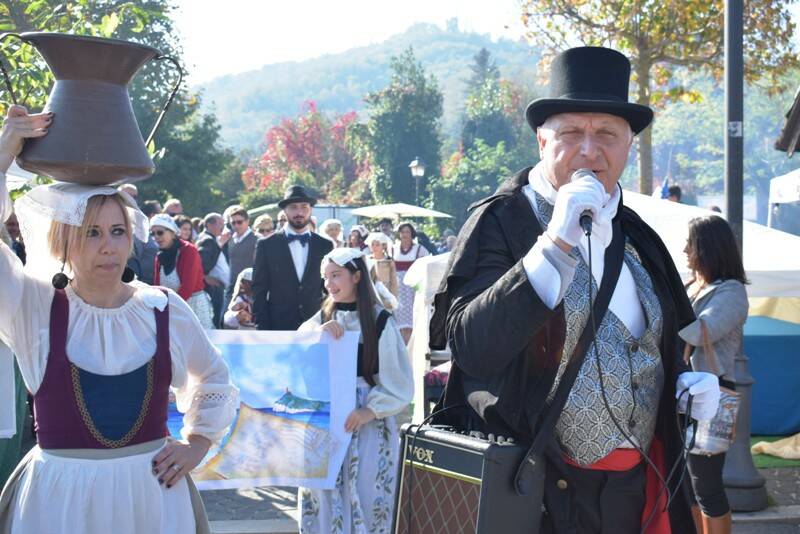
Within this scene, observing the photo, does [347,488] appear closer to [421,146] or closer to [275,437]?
[275,437]

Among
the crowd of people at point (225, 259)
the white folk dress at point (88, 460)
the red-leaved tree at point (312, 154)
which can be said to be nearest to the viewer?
the white folk dress at point (88, 460)

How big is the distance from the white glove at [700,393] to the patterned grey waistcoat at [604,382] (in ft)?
0.26

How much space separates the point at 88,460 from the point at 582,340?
149 cm

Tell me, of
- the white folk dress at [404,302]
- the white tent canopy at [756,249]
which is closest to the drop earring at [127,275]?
the white tent canopy at [756,249]

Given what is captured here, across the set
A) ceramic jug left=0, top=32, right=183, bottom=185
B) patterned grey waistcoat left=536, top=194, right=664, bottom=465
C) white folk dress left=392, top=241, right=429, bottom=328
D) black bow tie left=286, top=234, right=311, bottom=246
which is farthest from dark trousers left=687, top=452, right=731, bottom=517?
white folk dress left=392, top=241, right=429, bottom=328

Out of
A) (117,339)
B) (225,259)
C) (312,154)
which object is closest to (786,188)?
(225,259)

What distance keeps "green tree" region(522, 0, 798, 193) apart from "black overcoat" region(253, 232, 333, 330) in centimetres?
751

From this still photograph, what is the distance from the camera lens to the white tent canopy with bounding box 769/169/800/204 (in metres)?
12.3

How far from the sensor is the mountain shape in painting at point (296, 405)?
5797 millimetres

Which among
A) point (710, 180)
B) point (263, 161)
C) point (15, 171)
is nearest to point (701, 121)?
point (710, 180)

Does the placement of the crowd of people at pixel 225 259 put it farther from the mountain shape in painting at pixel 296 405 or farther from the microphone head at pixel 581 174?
the microphone head at pixel 581 174

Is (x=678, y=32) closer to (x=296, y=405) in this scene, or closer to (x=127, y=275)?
(x=296, y=405)

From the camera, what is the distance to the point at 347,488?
5.72 m

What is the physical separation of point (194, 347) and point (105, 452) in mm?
463
